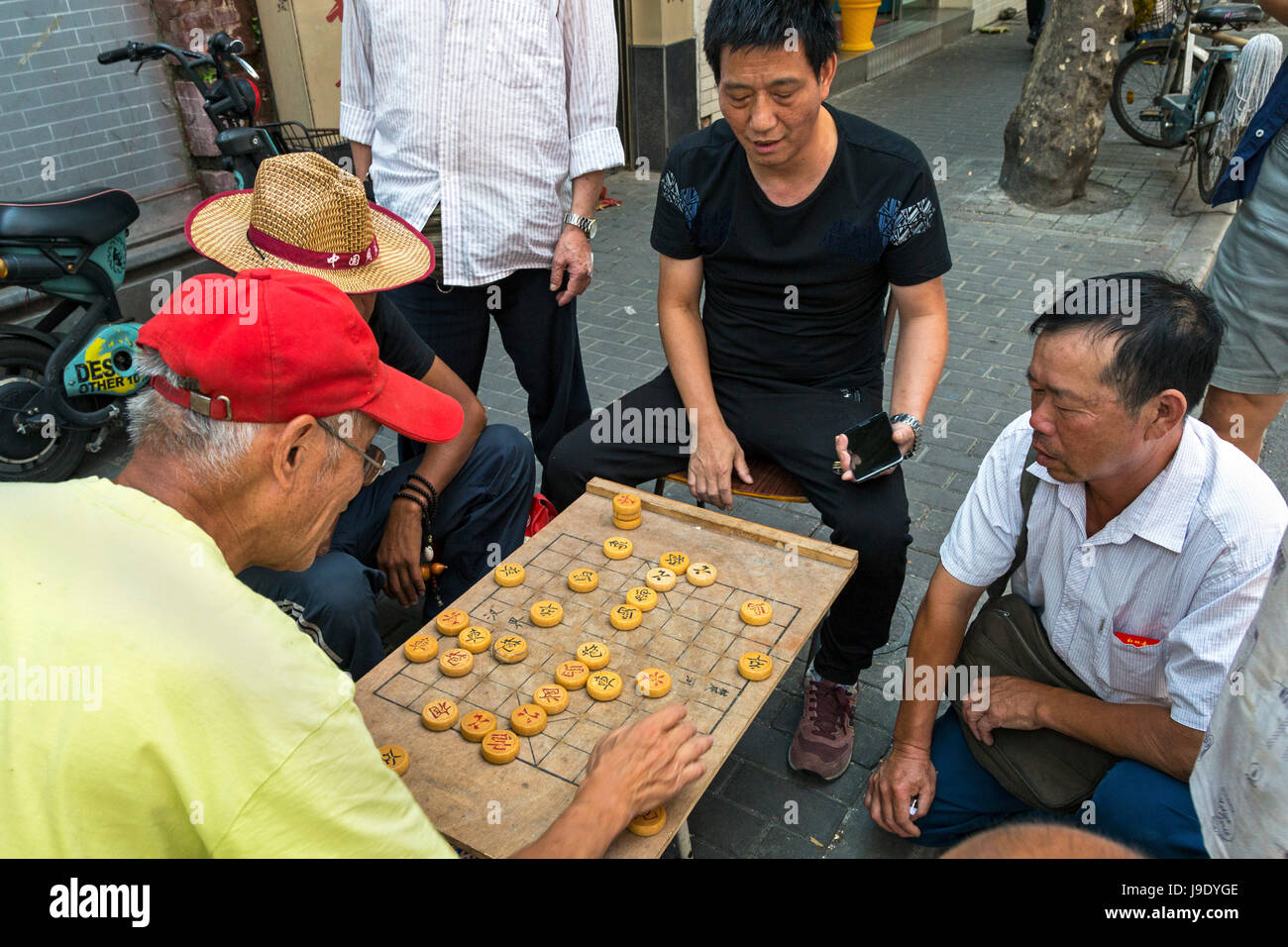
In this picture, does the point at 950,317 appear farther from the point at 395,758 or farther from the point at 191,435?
the point at 191,435

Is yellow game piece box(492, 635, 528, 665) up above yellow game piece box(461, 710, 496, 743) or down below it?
below

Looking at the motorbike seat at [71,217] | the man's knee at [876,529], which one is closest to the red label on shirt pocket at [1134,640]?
the man's knee at [876,529]

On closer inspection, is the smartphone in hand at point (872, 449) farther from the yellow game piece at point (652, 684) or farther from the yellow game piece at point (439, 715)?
the yellow game piece at point (439, 715)

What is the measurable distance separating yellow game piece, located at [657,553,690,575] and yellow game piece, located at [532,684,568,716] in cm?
47

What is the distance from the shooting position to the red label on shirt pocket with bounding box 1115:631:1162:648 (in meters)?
2.12

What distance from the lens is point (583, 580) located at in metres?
2.25

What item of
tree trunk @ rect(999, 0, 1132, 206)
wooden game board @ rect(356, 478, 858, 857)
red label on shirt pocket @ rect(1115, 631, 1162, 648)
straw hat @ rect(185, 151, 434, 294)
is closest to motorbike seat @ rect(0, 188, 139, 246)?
straw hat @ rect(185, 151, 434, 294)

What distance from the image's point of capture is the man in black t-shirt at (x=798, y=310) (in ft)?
8.77

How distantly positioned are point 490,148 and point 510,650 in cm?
191

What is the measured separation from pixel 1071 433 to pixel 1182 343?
27 cm

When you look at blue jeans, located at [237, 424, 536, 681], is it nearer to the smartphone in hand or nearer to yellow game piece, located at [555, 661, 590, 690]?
yellow game piece, located at [555, 661, 590, 690]

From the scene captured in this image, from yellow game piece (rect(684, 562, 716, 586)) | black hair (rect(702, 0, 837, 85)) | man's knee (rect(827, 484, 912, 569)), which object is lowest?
man's knee (rect(827, 484, 912, 569))

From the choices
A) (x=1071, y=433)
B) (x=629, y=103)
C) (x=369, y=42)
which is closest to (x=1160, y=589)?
(x=1071, y=433)

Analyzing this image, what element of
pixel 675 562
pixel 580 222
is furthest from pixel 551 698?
pixel 580 222
